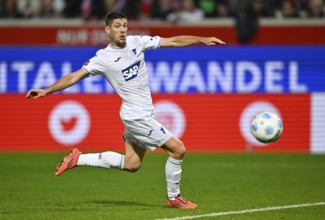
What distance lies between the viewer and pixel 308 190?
40.2 feet

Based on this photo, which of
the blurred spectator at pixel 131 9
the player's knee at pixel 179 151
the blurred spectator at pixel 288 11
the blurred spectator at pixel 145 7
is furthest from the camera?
the blurred spectator at pixel 145 7

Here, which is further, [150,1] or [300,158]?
[150,1]

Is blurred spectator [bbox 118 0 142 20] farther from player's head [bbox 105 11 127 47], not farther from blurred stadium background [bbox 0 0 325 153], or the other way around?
player's head [bbox 105 11 127 47]

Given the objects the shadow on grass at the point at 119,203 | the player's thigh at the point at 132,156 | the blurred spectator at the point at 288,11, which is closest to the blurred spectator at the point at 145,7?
the blurred spectator at the point at 288,11

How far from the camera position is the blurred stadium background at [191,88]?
58.5 feet

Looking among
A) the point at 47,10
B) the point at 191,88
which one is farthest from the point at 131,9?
the point at 191,88

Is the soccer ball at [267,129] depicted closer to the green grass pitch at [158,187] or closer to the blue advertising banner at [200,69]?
the green grass pitch at [158,187]

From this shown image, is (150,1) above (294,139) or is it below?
above

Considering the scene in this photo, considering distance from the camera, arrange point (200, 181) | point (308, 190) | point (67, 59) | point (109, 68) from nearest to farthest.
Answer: point (109, 68) → point (308, 190) → point (200, 181) → point (67, 59)

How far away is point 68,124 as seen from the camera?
18.5 meters

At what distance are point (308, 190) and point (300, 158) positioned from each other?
545 cm

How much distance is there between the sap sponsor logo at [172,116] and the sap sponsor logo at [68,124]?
1577 millimetres

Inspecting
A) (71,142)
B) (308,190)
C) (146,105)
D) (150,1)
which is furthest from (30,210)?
(150,1)

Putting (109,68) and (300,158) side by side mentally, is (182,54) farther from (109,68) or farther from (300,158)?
(109,68)
